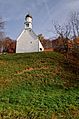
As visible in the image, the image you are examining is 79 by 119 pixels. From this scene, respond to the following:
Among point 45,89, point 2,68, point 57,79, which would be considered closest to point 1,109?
point 45,89

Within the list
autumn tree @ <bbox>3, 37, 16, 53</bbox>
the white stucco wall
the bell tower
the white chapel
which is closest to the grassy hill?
the white stucco wall

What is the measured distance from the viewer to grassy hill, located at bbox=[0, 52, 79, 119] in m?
13.6

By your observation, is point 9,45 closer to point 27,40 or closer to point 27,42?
point 27,40

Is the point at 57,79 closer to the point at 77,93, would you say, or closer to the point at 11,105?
the point at 77,93

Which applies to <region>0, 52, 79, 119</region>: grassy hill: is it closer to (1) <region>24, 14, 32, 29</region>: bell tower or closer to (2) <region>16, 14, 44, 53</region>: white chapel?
(2) <region>16, 14, 44, 53</region>: white chapel

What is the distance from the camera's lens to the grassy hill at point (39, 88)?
13.6m

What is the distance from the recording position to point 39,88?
1964 centimetres

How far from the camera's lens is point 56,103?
15523 millimetres

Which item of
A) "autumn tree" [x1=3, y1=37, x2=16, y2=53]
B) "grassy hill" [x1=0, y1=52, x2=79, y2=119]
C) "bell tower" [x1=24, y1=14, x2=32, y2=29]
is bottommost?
"grassy hill" [x1=0, y1=52, x2=79, y2=119]

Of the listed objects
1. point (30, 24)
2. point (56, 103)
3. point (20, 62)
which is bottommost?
point (56, 103)

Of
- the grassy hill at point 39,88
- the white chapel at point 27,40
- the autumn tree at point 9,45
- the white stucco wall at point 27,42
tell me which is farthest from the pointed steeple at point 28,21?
the autumn tree at point 9,45

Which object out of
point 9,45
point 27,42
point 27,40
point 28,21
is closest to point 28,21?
point 28,21

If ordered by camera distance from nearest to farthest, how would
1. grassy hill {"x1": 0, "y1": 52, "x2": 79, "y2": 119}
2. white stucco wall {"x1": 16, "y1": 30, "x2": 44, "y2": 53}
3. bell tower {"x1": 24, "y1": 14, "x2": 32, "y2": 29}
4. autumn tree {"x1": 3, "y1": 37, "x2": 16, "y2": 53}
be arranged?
grassy hill {"x1": 0, "y1": 52, "x2": 79, "y2": 119}, white stucco wall {"x1": 16, "y1": 30, "x2": 44, "y2": 53}, bell tower {"x1": 24, "y1": 14, "x2": 32, "y2": 29}, autumn tree {"x1": 3, "y1": 37, "x2": 16, "y2": 53}

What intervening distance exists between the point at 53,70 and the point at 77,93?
7085 millimetres
